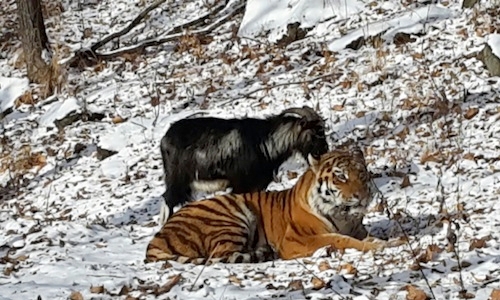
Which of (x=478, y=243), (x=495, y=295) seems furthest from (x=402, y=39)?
(x=495, y=295)

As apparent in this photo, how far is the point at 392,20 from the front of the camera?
13.8 m

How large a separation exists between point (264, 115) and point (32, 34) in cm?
630

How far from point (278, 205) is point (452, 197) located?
1650mm

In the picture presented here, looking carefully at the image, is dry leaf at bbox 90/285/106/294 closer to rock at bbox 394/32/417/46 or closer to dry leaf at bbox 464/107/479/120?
dry leaf at bbox 464/107/479/120

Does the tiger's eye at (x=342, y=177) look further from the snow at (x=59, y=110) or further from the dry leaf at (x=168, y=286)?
the snow at (x=59, y=110)

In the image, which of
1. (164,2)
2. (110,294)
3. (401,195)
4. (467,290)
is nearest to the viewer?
(467,290)

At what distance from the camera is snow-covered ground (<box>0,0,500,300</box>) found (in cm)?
595

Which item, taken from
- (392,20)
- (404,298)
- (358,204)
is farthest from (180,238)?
(392,20)

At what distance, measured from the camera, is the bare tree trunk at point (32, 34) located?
15.8 meters

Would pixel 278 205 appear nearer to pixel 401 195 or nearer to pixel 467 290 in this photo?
pixel 401 195

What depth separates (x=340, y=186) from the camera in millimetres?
6871

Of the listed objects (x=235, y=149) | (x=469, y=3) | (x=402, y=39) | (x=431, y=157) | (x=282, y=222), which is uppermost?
(x=282, y=222)

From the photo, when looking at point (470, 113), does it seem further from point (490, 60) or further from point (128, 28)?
point (128, 28)

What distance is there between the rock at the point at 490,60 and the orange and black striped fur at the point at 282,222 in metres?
4.51
